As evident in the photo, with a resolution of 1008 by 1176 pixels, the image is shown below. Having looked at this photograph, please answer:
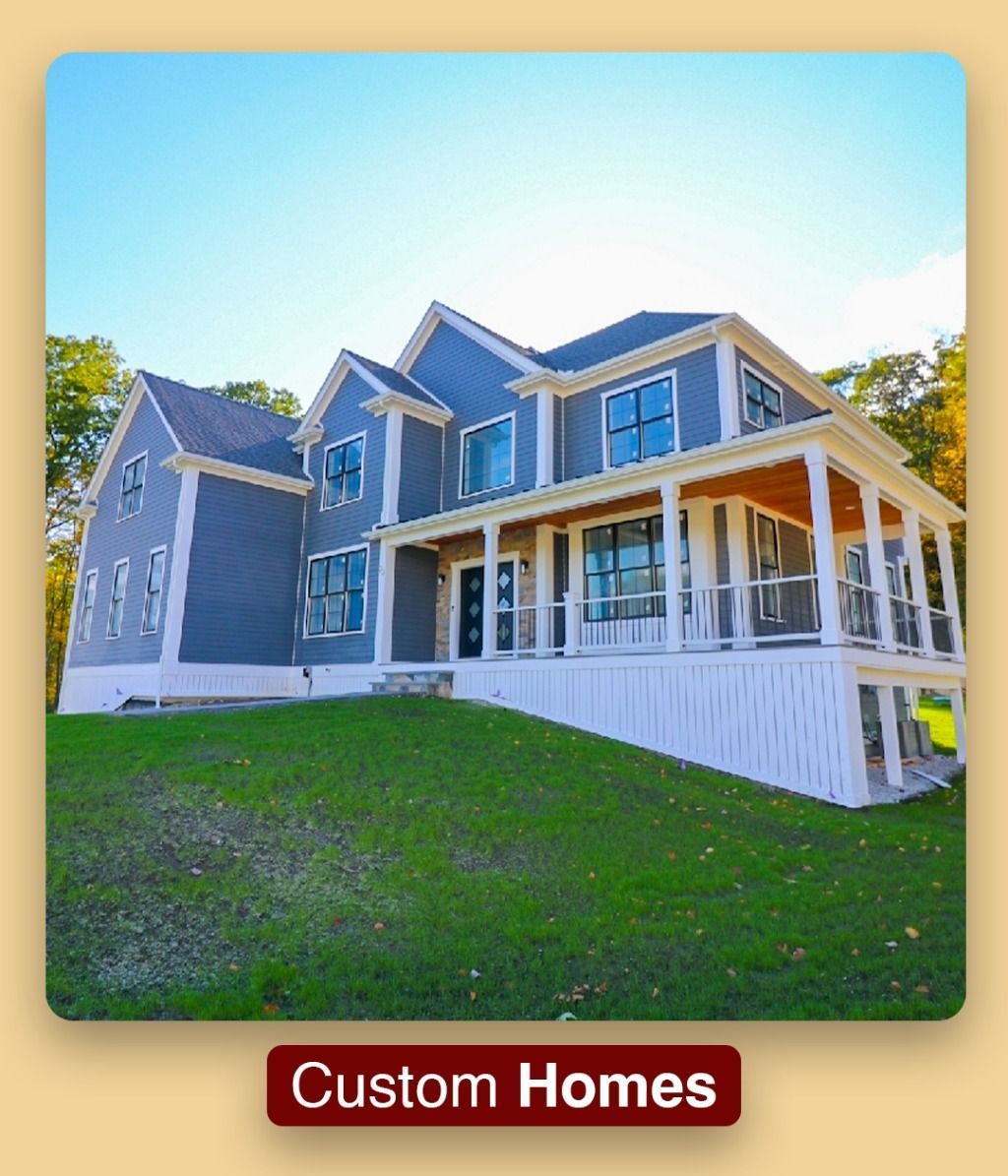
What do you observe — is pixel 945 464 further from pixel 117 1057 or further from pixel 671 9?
pixel 117 1057

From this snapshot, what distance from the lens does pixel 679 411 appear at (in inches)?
330

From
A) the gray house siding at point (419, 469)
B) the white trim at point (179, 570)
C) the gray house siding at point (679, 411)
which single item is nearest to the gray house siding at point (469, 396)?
the gray house siding at point (419, 469)

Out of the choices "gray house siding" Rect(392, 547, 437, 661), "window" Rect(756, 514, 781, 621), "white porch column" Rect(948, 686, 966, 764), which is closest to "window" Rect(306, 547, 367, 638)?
"gray house siding" Rect(392, 547, 437, 661)

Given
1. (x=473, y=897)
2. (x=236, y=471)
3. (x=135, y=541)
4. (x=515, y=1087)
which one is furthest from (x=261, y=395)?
(x=515, y=1087)

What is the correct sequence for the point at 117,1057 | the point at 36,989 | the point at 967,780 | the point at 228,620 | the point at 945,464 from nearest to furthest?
the point at 117,1057, the point at 36,989, the point at 967,780, the point at 945,464, the point at 228,620

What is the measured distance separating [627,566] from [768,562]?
5.18ft

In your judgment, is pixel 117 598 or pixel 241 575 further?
pixel 117 598

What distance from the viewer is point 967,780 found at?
356 centimetres

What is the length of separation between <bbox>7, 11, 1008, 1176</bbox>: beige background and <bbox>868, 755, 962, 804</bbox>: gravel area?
1.54 metres

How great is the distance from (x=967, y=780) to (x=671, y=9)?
386cm

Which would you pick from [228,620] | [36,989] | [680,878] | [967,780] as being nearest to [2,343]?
[36,989]

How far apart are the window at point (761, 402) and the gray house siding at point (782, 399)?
2.3 inches

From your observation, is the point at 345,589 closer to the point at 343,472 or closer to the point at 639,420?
the point at 343,472

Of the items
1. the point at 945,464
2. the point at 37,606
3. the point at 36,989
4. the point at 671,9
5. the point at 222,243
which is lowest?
the point at 36,989
